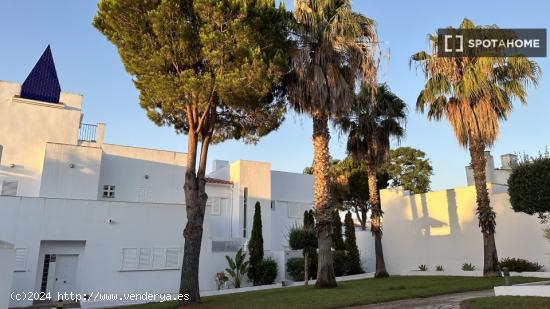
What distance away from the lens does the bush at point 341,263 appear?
2606cm

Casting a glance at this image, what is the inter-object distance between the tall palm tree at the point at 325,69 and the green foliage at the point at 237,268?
770 cm

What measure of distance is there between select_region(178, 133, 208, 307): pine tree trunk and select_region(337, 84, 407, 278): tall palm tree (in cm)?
1027

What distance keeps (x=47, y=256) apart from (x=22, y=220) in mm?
2050

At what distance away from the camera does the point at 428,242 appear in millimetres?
24703

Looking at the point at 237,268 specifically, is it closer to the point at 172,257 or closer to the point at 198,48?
the point at 172,257

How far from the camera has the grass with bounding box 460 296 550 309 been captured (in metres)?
9.58

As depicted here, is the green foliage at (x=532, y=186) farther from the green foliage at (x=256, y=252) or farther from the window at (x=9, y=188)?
the window at (x=9, y=188)

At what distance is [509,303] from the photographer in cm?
1005

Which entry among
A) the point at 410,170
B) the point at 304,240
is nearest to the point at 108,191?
the point at 304,240

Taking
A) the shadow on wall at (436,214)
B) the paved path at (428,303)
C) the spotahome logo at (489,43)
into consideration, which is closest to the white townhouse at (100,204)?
the shadow on wall at (436,214)

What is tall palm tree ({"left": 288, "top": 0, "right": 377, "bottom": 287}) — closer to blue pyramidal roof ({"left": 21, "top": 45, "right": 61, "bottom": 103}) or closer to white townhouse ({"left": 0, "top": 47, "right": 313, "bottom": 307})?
white townhouse ({"left": 0, "top": 47, "right": 313, "bottom": 307})

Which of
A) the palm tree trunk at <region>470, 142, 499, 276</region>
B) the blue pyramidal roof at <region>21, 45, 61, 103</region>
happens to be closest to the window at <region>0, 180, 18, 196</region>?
the blue pyramidal roof at <region>21, 45, 61, 103</region>

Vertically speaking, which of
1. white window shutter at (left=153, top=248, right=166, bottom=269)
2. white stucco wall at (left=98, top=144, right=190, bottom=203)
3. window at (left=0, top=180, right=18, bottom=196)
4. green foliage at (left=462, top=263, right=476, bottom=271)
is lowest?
green foliage at (left=462, top=263, right=476, bottom=271)

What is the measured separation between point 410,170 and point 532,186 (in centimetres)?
3239
